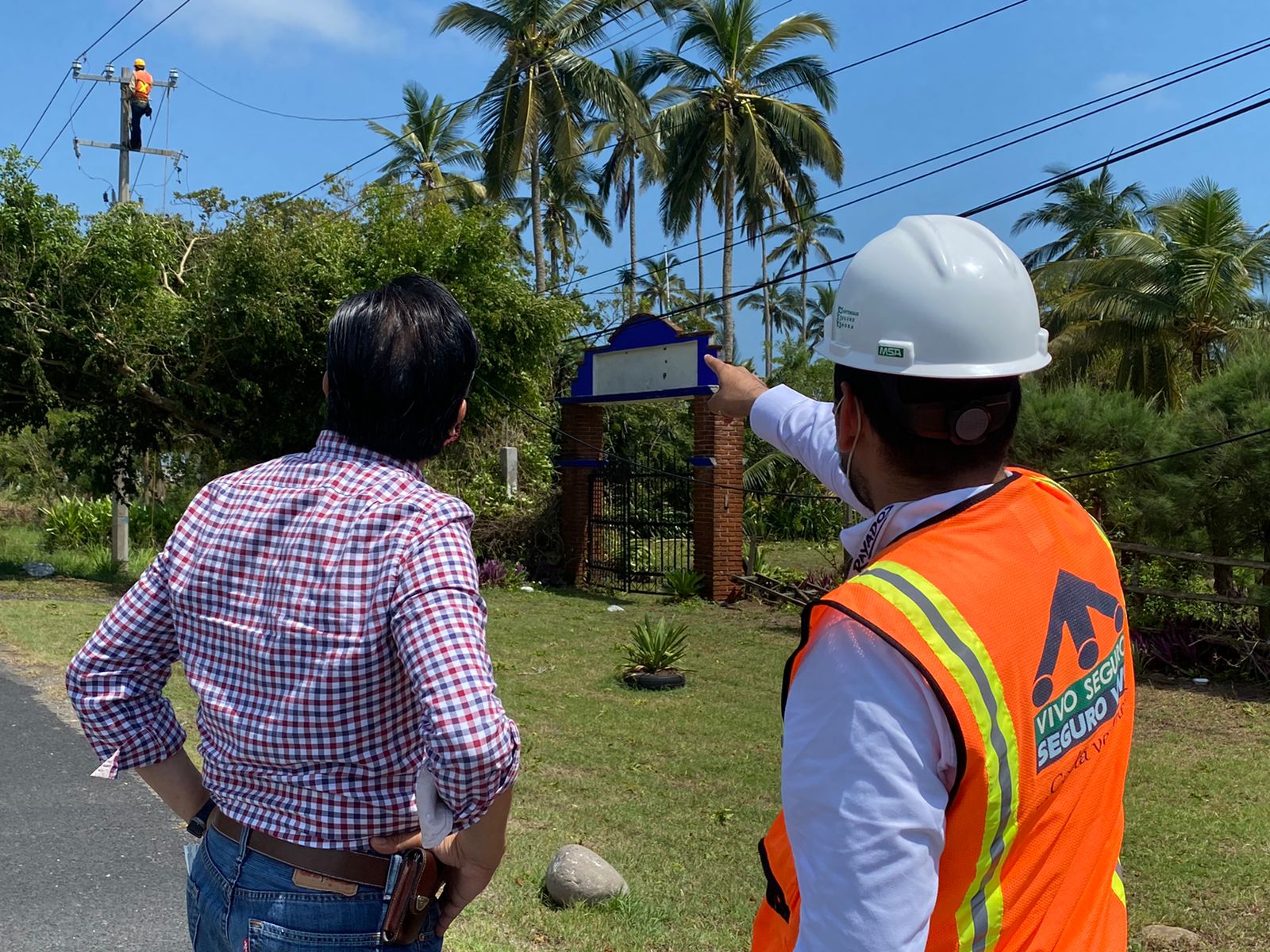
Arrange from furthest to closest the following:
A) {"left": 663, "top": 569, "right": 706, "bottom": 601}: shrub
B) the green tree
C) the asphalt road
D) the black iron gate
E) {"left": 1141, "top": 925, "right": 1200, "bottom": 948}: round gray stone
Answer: the black iron gate → {"left": 663, "top": 569, "right": 706, "bottom": 601}: shrub → the green tree → {"left": 1141, "top": 925, "right": 1200, "bottom": 948}: round gray stone → the asphalt road

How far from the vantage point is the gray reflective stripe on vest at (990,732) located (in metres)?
1.21

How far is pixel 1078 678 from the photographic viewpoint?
136 cm

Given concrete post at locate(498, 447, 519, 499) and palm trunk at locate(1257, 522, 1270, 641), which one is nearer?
palm trunk at locate(1257, 522, 1270, 641)

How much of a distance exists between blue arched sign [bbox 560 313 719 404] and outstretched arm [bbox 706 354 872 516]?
42.2 ft

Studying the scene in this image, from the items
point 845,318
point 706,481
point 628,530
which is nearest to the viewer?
point 845,318

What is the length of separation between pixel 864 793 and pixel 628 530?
16965 mm

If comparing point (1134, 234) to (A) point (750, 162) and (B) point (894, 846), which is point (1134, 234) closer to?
(A) point (750, 162)

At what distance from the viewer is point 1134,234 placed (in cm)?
2473

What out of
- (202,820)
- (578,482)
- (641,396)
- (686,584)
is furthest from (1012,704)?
(578,482)

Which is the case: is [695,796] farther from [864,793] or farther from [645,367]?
[645,367]

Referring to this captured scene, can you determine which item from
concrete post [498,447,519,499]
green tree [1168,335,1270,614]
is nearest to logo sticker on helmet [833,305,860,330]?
green tree [1168,335,1270,614]

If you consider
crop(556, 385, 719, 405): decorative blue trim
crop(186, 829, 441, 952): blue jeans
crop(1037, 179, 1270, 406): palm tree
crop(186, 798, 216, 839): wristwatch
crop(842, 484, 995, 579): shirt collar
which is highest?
crop(1037, 179, 1270, 406): palm tree

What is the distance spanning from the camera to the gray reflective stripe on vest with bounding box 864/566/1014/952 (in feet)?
3.96

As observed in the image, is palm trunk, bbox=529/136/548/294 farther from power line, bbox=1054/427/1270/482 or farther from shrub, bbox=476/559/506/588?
power line, bbox=1054/427/1270/482
